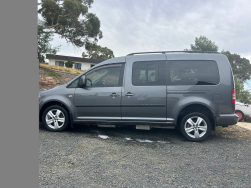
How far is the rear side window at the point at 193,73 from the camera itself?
15.0 feet

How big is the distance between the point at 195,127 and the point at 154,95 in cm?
123

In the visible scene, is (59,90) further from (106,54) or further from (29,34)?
(106,54)

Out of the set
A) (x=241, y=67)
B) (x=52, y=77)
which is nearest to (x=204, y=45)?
(x=241, y=67)

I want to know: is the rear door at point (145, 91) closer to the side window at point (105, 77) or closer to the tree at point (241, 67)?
the side window at point (105, 77)

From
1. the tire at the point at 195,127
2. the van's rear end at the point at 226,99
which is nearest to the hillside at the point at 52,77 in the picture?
the tire at the point at 195,127

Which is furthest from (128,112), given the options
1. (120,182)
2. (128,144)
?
(120,182)

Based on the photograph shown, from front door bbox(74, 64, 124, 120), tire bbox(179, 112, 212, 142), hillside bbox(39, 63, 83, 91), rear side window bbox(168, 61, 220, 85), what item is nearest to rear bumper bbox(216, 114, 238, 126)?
tire bbox(179, 112, 212, 142)

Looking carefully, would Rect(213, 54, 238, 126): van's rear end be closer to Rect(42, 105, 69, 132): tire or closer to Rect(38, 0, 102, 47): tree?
Rect(42, 105, 69, 132): tire

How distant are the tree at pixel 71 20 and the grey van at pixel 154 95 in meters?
17.5

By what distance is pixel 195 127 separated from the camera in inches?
182

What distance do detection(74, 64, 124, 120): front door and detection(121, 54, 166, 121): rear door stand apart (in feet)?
0.65

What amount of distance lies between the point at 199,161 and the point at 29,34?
3.58 meters

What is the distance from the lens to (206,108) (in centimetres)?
464

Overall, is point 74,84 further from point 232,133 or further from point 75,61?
point 75,61
